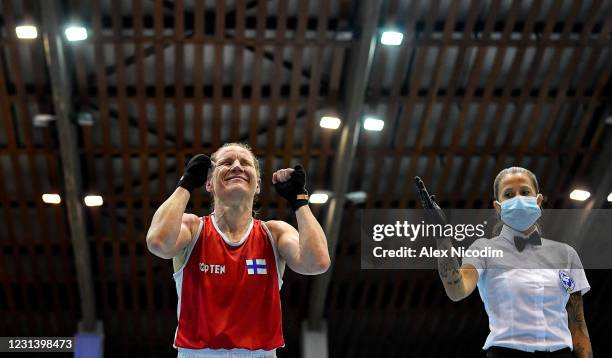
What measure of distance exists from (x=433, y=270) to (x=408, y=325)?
71.5 inches

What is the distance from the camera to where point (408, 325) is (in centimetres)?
1725

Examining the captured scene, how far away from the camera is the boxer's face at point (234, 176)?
4031 millimetres

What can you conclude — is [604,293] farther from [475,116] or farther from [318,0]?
[318,0]

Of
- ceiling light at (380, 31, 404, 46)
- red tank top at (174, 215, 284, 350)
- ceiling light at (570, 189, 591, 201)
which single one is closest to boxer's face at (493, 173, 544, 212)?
red tank top at (174, 215, 284, 350)

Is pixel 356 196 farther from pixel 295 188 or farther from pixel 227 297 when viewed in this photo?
pixel 227 297

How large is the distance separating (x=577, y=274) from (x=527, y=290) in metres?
0.39

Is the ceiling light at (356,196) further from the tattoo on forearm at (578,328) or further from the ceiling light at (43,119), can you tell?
the tattoo on forearm at (578,328)

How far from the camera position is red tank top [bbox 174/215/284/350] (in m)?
3.72

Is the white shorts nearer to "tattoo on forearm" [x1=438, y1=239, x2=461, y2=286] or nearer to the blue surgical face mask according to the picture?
"tattoo on forearm" [x1=438, y1=239, x2=461, y2=286]

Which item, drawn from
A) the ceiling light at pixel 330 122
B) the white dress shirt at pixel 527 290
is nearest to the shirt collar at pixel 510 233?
the white dress shirt at pixel 527 290

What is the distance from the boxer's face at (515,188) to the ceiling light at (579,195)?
10681 mm

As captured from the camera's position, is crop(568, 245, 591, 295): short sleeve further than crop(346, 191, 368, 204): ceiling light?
No

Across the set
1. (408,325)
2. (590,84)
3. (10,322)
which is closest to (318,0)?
(590,84)

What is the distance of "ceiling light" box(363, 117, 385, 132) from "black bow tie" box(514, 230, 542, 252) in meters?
8.88
